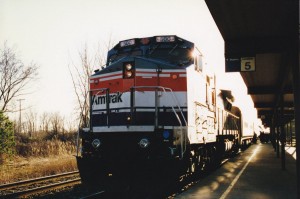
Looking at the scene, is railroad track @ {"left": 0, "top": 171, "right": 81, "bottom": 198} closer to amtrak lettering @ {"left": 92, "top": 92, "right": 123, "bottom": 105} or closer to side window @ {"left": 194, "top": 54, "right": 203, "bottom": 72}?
amtrak lettering @ {"left": 92, "top": 92, "right": 123, "bottom": 105}

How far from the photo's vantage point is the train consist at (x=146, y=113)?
7.35 m

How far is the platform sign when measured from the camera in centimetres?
908

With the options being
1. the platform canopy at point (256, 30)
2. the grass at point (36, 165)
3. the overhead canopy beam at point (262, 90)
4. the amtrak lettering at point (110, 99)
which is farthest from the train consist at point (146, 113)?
the overhead canopy beam at point (262, 90)

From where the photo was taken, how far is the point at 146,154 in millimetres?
7379

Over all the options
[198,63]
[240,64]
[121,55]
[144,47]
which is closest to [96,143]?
[121,55]

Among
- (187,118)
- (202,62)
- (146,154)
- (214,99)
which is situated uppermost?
(202,62)

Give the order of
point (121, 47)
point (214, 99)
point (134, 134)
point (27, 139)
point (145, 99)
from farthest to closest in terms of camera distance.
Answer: point (27, 139) → point (214, 99) → point (121, 47) → point (145, 99) → point (134, 134)

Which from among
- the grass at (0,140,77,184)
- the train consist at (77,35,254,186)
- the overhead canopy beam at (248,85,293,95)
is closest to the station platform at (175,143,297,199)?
the train consist at (77,35,254,186)

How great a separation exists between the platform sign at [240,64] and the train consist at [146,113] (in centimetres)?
77

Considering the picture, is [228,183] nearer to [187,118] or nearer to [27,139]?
[187,118]

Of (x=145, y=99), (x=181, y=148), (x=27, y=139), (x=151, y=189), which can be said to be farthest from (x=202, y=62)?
(x=27, y=139)

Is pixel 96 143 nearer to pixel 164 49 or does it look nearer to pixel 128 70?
pixel 128 70

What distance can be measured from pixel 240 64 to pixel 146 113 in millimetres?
2980

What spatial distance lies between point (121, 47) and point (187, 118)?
2.85 metres
